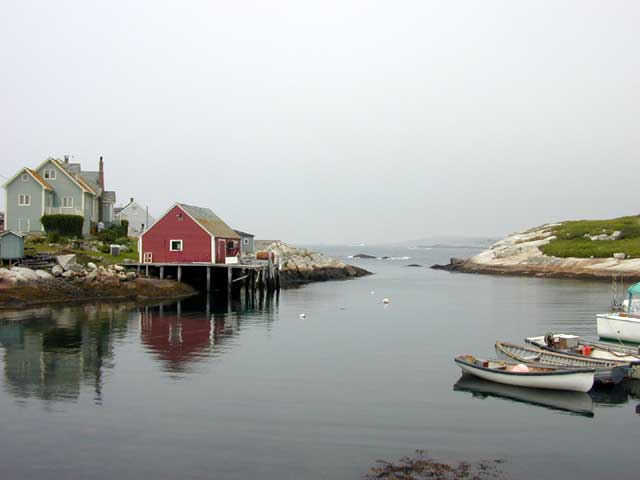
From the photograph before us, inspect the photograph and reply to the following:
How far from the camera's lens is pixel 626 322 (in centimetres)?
3167

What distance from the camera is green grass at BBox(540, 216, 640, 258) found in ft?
323

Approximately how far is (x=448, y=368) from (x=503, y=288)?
51016mm

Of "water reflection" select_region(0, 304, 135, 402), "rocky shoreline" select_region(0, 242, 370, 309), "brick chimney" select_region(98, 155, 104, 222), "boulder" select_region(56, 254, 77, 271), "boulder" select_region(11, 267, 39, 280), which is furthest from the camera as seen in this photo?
"brick chimney" select_region(98, 155, 104, 222)

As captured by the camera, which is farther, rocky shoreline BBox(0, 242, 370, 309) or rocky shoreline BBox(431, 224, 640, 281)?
rocky shoreline BBox(431, 224, 640, 281)

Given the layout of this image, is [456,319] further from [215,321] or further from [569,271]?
[569,271]

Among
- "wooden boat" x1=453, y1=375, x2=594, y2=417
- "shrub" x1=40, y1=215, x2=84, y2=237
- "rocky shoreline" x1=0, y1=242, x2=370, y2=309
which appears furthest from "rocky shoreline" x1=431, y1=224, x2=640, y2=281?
"shrub" x1=40, y1=215, x2=84, y2=237

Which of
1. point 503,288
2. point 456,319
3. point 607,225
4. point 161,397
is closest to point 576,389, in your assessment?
point 161,397

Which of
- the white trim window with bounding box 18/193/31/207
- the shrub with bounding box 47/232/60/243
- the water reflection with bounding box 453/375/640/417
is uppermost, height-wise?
the white trim window with bounding box 18/193/31/207

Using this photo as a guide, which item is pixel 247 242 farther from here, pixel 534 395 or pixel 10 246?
pixel 534 395

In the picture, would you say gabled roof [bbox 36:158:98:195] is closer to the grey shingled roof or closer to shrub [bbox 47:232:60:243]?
shrub [bbox 47:232:60:243]

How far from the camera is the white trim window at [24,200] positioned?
217 feet

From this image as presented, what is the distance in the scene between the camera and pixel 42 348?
31.1 metres

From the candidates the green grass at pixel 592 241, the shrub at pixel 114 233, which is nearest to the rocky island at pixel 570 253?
the green grass at pixel 592 241

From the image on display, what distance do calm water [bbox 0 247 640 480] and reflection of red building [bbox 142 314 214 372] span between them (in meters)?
0.13
